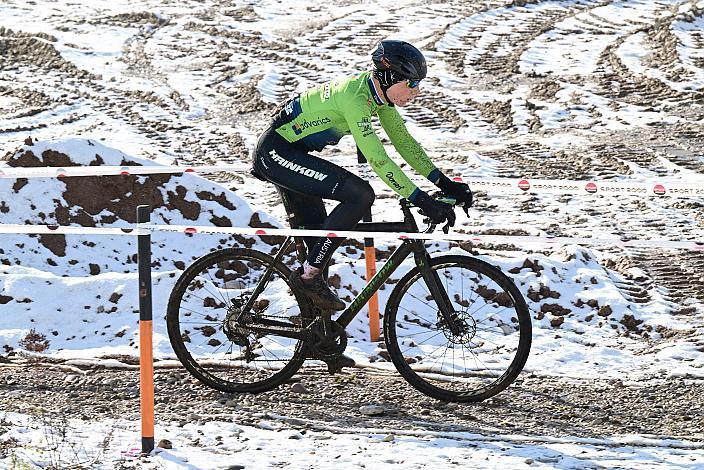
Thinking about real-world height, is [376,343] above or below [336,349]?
below

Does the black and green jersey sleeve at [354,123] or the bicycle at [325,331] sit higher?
the black and green jersey sleeve at [354,123]

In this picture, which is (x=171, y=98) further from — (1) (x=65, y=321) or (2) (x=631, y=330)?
(2) (x=631, y=330)

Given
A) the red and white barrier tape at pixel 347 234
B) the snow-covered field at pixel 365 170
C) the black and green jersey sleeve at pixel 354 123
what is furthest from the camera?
the black and green jersey sleeve at pixel 354 123

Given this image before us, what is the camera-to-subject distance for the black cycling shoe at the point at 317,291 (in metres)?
6.08

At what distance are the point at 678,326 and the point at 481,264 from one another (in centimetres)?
245

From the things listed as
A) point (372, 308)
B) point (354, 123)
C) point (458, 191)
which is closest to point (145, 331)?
point (354, 123)

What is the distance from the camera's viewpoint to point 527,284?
8.40m

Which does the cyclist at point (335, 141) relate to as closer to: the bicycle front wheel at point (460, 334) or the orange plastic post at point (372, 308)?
the bicycle front wheel at point (460, 334)

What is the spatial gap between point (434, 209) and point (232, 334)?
1.48 metres

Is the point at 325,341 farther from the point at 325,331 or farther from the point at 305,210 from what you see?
the point at 305,210

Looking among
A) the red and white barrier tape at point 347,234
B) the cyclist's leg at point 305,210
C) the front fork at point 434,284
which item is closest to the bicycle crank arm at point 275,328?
the cyclist's leg at point 305,210

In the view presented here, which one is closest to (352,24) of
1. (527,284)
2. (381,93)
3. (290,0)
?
(290,0)

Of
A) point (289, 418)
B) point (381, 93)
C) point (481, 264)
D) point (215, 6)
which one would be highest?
point (381, 93)

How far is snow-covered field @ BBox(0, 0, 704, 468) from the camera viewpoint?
5602 mm
